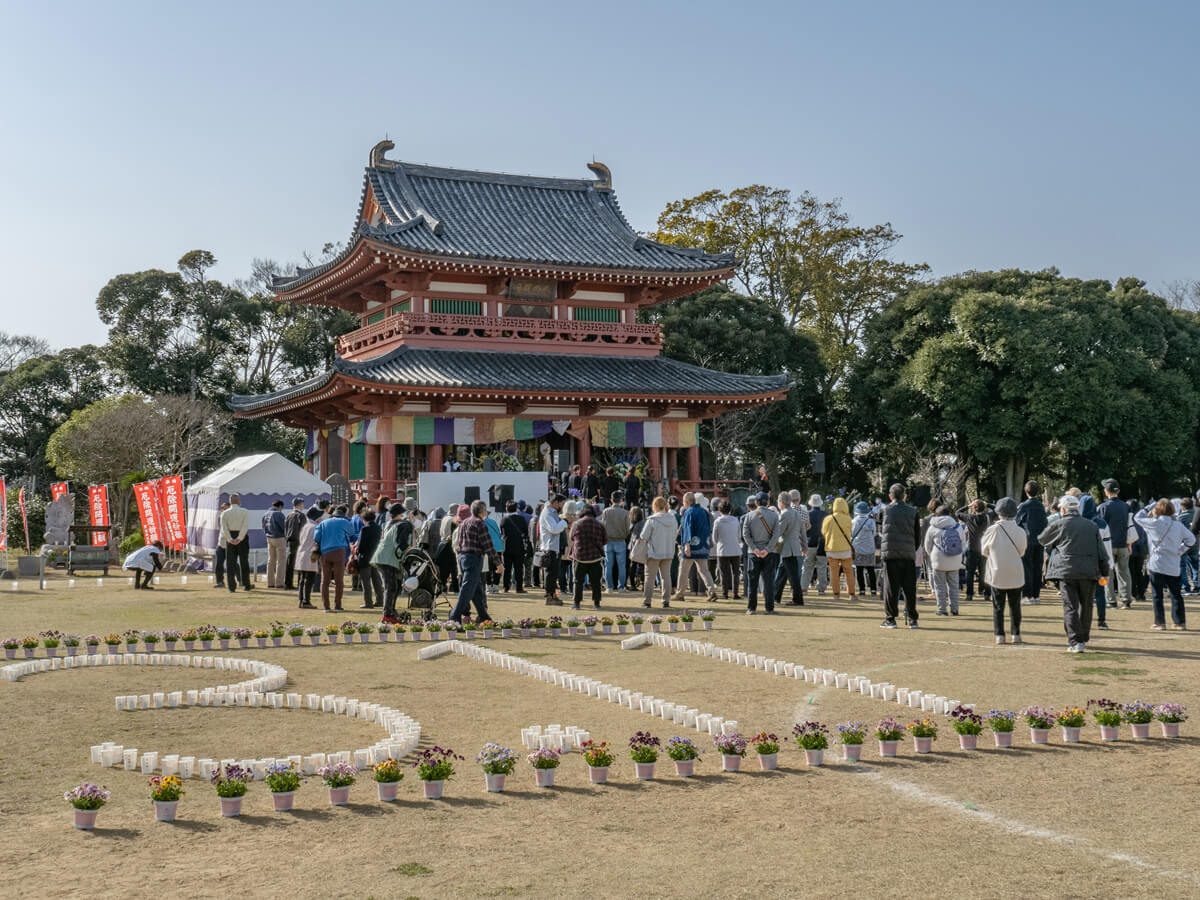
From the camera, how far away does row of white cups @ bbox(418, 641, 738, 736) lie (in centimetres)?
901

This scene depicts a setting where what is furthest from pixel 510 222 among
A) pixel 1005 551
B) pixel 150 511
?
pixel 1005 551

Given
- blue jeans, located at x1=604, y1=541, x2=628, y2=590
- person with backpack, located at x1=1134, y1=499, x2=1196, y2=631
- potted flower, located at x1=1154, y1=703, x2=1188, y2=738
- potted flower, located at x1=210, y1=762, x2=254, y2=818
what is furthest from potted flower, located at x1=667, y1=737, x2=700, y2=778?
blue jeans, located at x1=604, y1=541, x2=628, y2=590

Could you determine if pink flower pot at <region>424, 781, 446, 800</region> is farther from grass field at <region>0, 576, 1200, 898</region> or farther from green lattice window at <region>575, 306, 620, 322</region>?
Answer: green lattice window at <region>575, 306, 620, 322</region>

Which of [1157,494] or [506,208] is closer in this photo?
[506,208]

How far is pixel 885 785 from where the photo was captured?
7375 mm

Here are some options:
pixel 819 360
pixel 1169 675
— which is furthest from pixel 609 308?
pixel 1169 675

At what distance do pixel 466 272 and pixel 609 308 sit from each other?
5231 millimetres

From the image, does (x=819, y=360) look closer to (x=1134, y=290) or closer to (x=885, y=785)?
(x=1134, y=290)

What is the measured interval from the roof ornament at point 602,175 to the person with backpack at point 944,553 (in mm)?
25590

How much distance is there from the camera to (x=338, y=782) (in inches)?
275

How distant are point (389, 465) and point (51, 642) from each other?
725 inches

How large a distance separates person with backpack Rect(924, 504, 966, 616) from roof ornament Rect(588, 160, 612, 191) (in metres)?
25.6

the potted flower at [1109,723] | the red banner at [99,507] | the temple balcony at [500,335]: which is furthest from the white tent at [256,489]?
the potted flower at [1109,723]

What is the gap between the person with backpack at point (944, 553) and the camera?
1628 cm
